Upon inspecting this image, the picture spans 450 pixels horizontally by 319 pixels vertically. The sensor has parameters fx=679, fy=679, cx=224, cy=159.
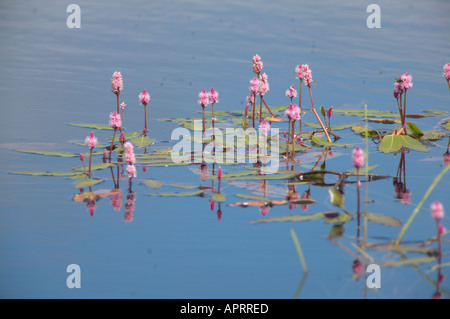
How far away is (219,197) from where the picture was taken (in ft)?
11.3

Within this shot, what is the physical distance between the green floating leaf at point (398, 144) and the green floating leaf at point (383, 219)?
1.29 meters

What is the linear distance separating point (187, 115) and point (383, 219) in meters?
2.45

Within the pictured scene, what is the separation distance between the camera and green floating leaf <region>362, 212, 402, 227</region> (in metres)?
3.10

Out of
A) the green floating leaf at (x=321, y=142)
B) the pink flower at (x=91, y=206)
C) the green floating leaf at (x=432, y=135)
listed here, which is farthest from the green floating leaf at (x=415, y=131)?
the pink flower at (x=91, y=206)

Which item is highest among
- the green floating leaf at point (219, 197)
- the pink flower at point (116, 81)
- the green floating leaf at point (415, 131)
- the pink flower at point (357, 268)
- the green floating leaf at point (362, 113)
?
the pink flower at point (116, 81)

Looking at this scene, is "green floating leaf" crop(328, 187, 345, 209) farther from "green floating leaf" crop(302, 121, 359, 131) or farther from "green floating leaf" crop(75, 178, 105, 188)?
"green floating leaf" crop(302, 121, 359, 131)

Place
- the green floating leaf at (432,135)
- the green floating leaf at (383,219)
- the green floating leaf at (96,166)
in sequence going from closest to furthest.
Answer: the green floating leaf at (383,219), the green floating leaf at (96,166), the green floating leaf at (432,135)

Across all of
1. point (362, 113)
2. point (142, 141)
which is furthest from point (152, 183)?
point (362, 113)

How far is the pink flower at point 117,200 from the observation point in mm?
3344

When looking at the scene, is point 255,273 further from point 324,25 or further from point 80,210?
point 324,25

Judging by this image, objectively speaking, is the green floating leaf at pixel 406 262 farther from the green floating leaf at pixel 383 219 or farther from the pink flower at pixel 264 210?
the pink flower at pixel 264 210

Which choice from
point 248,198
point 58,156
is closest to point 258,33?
point 58,156

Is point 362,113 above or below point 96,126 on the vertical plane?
above

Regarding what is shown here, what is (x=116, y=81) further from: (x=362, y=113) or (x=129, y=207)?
(x=362, y=113)
